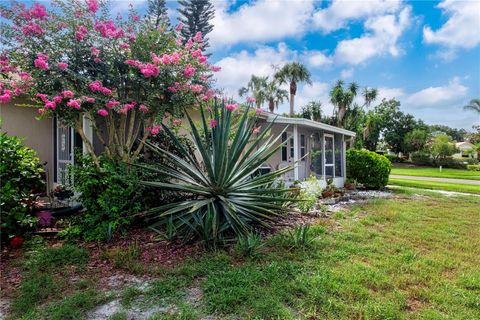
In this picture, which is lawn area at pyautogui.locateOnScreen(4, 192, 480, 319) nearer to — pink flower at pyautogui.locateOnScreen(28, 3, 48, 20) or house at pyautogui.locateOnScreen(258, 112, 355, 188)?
pink flower at pyautogui.locateOnScreen(28, 3, 48, 20)

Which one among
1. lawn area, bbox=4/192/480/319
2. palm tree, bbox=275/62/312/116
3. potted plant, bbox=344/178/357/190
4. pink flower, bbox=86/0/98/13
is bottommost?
lawn area, bbox=4/192/480/319

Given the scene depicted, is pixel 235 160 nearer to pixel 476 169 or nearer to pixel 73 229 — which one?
pixel 73 229

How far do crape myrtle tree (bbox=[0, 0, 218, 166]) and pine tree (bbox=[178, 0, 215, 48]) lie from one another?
1814 centimetres

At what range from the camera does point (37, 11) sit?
4996 mm

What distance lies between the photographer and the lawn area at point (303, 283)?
2777mm

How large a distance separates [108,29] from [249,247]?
181 inches

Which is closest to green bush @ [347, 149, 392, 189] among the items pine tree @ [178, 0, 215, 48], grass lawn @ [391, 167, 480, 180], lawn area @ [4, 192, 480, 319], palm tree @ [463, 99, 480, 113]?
lawn area @ [4, 192, 480, 319]

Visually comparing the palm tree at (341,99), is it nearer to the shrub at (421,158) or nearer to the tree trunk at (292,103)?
the tree trunk at (292,103)

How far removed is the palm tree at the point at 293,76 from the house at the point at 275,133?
66.7ft

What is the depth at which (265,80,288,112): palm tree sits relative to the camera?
114 ft

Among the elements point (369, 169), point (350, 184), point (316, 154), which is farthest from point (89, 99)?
point (369, 169)

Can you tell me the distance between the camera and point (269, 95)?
35562 millimetres

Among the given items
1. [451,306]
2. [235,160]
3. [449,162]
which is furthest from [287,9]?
[449,162]

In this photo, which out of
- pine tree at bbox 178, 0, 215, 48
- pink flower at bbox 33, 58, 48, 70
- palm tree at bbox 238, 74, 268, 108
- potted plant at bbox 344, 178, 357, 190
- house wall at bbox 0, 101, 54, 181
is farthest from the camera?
palm tree at bbox 238, 74, 268, 108
